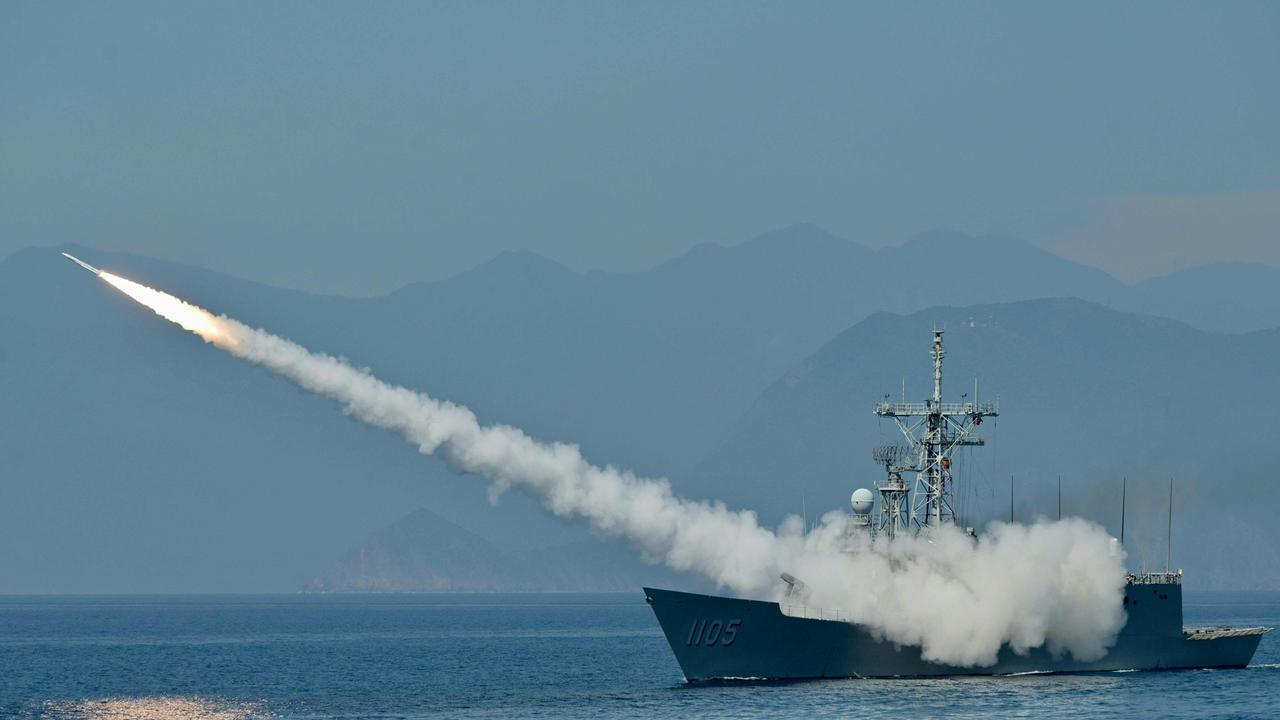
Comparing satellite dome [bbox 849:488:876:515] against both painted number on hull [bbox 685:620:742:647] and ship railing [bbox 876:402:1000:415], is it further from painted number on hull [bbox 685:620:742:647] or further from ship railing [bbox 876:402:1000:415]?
painted number on hull [bbox 685:620:742:647]

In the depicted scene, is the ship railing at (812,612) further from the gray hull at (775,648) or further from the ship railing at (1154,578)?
the ship railing at (1154,578)

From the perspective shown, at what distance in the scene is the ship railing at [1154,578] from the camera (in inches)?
2743

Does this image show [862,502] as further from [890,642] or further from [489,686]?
[489,686]

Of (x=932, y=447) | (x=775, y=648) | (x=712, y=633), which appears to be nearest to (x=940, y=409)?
(x=932, y=447)

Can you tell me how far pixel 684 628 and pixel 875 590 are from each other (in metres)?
7.00

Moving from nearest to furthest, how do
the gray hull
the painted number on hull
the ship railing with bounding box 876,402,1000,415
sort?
the gray hull → the painted number on hull → the ship railing with bounding box 876,402,1000,415

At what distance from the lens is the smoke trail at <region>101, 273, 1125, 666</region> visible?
63.1 m

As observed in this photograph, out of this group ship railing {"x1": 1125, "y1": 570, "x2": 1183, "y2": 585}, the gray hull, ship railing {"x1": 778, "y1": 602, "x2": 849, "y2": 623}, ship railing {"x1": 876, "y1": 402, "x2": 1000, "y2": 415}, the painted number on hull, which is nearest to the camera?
the gray hull

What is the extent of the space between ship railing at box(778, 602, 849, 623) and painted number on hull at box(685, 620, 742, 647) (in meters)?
2.61

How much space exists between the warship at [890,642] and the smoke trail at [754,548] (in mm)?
897

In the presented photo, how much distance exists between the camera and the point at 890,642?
6281 cm

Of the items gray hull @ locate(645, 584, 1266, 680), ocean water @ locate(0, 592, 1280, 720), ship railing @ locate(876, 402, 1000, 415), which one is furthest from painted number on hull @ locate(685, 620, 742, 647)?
ship railing @ locate(876, 402, 1000, 415)

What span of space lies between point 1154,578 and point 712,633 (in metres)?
20.9

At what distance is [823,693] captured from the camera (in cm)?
5791
